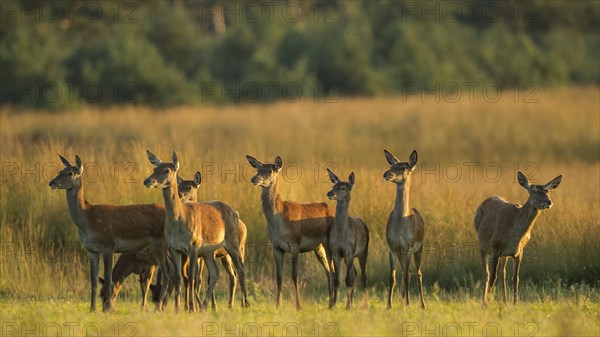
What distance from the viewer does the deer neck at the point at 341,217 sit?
1369cm

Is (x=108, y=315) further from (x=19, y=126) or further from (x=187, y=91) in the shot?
(x=187, y=91)

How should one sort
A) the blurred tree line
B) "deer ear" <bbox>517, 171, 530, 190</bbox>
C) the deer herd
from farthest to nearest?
the blurred tree line
"deer ear" <bbox>517, 171, 530, 190</bbox>
the deer herd

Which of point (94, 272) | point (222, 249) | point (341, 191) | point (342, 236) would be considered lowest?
point (94, 272)

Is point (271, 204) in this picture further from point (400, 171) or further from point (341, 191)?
point (400, 171)

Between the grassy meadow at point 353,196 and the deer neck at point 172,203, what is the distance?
1155 millimetres

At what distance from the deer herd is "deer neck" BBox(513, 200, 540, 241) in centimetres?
1

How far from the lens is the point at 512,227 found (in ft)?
45.4

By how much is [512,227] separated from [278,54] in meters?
37.0

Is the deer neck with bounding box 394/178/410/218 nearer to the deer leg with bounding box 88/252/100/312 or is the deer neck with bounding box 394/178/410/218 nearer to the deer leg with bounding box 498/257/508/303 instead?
the deer leg with bounding box 498/257/508/303

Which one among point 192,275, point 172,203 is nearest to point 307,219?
point 192,275

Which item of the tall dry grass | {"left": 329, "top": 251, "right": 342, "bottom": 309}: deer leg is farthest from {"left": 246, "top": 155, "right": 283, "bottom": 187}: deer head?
the tall dry grass

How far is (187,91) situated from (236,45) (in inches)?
281

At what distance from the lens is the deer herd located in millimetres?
13328

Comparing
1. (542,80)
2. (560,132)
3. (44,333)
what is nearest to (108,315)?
(44,333)
